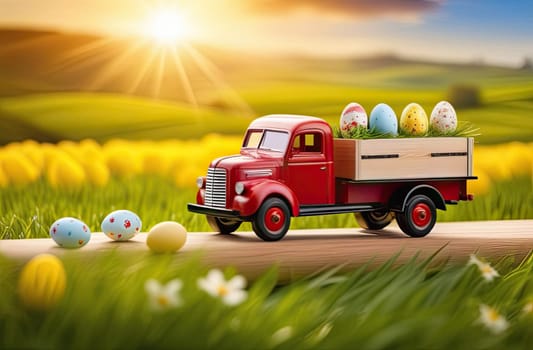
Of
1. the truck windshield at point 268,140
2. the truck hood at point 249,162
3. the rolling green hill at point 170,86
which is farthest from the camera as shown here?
the rolling green hill at point 170,86

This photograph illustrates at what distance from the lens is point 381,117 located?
4398 millimetres

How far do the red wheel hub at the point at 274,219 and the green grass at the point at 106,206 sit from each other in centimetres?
102

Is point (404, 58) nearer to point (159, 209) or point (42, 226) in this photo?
point (159, 209)

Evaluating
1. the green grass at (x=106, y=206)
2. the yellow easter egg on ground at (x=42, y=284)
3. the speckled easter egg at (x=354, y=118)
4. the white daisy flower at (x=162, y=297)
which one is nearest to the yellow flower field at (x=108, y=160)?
the green grass at (x=106, y=206)

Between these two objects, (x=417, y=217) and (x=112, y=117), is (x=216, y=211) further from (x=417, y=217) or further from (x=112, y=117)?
(x=112, y=117)

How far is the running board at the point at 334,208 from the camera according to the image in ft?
13.6

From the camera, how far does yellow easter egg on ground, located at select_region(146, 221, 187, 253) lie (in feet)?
12.5

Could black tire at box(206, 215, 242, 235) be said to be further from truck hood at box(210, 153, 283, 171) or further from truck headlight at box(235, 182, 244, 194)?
truck headlight at box(235, 182, 244, 194)

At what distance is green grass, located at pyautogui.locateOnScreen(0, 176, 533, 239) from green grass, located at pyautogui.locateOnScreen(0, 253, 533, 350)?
1462 millimetres

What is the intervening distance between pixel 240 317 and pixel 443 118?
201 cm

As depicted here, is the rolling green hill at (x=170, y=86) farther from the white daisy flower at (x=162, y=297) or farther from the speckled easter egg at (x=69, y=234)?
the white daisy flower at (x=162, y=297)

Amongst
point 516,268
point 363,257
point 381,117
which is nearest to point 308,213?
point 363,257

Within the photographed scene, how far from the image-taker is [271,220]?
4066mm

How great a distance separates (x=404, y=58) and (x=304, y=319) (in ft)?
10.7
